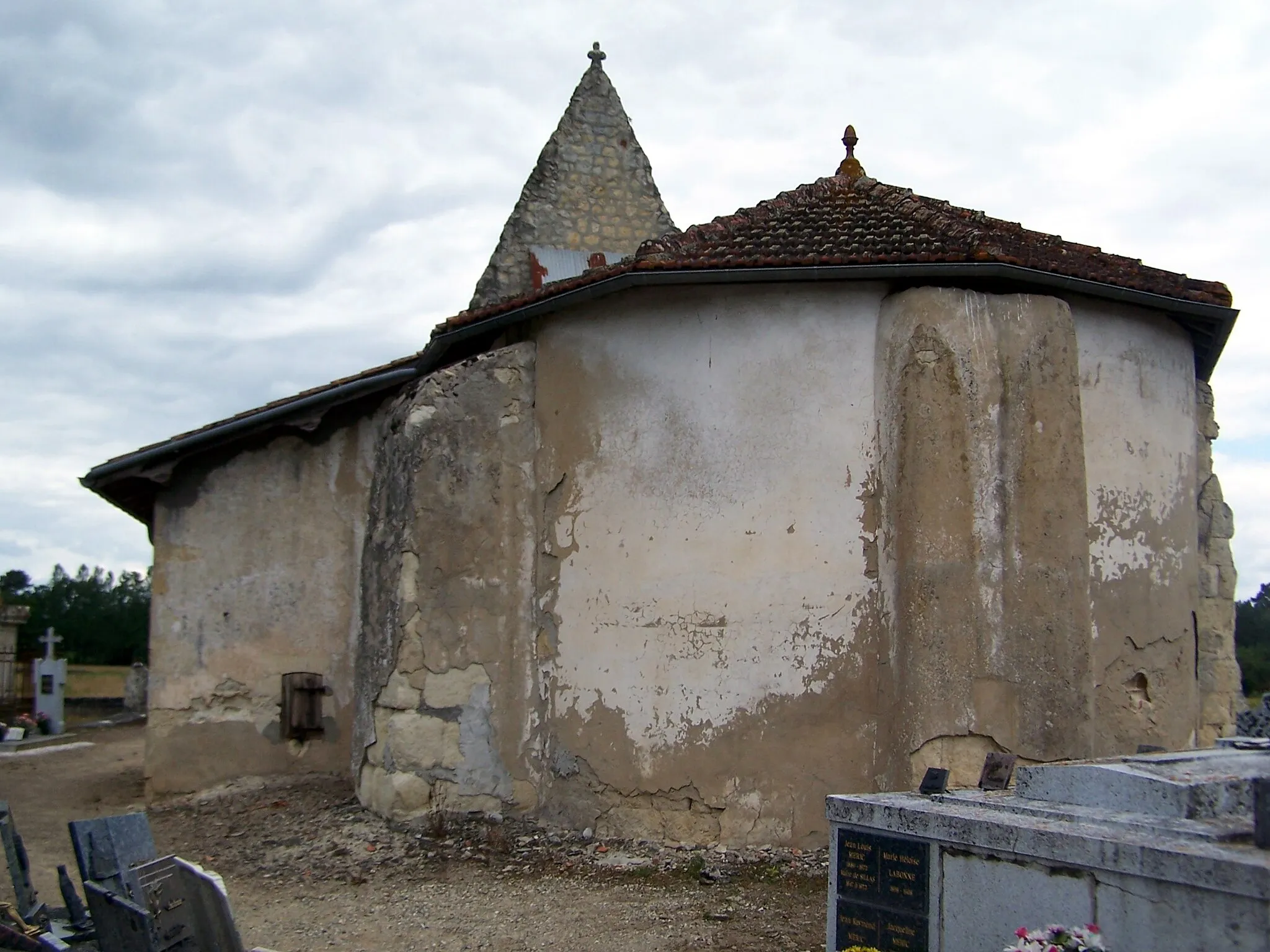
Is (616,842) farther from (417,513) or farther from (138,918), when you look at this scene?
(138,918)

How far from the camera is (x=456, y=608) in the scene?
32.0 ft

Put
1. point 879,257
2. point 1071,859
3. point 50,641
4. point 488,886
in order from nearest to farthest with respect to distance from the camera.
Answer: point 1071,859, point 488,886, point 879,257, point 50,641

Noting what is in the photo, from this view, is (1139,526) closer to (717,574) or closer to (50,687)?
(717,574)

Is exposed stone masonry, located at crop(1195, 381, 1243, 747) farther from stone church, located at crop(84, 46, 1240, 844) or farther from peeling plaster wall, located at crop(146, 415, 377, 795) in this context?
peeling plaster wall, located at crop(146, 415, 377, 795)

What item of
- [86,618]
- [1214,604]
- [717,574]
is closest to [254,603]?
[717,574]

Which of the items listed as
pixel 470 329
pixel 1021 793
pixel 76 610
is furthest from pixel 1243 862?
pixel 76 610

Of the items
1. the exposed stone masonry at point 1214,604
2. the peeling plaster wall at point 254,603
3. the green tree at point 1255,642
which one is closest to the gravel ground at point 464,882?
the peeling plaster wall at point 254,603

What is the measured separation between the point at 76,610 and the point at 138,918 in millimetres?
48327

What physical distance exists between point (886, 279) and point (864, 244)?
1.11 ft

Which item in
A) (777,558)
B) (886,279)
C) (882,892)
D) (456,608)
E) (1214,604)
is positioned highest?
(886,279)

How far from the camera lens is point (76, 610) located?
49312 millimetres

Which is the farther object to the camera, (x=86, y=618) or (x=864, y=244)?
(x=86, y=618)

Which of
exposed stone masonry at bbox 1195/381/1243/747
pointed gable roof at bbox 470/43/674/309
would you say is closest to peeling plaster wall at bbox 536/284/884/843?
exposed stone masonry at bbox 1195/381/1243/747

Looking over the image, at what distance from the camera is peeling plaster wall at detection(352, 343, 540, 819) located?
31.3ft
